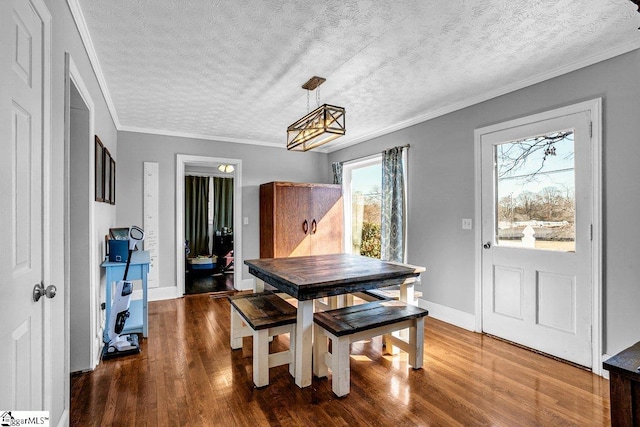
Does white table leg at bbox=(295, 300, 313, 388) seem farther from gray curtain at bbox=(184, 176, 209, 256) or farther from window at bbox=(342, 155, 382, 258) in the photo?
gray curtain at bbox=(184, 176, 209, 256)

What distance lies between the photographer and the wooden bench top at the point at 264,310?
2.34 meters

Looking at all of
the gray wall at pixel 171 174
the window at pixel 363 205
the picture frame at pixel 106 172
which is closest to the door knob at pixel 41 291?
the picture frame at pixel 106 172

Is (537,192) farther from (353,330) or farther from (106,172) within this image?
(106,172)

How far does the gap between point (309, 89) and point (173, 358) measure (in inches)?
105

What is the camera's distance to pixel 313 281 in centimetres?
224

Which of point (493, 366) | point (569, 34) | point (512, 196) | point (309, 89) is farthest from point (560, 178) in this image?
point (309, 89)

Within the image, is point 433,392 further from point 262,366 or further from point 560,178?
point 560,178

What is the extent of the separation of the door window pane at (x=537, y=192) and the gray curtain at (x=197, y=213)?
6006 mm

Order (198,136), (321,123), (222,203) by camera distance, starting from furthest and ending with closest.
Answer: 1. (222,203)
2. (198,136)
3. (321,123)

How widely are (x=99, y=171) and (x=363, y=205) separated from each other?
3.51 meters

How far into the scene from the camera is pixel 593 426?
186 cm

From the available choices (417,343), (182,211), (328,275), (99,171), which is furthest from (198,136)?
(417,343)

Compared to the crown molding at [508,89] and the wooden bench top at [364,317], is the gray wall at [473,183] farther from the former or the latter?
the wooden bench top at [364,317]

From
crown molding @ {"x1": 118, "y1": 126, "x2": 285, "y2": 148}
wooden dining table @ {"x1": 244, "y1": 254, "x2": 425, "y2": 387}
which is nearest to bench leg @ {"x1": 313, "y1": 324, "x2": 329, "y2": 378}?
wooden dining table @ {"x1": 244, "y1": 254, "x2": 425, "y2": 387}
